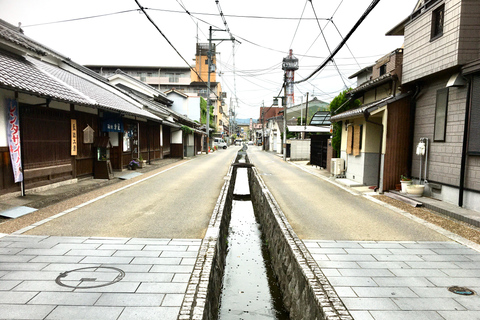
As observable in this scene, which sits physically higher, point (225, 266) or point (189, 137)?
point (189, 137)

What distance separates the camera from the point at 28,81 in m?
8.65

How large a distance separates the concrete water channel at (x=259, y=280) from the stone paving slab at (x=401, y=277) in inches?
13.4

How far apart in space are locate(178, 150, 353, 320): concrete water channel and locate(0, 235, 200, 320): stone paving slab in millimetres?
301

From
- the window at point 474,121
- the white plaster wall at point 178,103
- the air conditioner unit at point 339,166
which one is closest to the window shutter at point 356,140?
the air conditioner unit at point 339,166

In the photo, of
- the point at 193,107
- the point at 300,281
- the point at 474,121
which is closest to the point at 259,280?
the point at 300,281

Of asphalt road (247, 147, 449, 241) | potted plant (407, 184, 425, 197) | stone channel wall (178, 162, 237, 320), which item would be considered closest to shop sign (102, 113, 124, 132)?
asphalt road (247, 147, 449, 241)

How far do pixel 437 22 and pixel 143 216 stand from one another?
11.9 metres

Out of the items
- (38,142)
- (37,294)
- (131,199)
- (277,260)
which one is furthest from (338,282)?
(38,142)

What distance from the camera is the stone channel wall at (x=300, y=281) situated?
13.1ft

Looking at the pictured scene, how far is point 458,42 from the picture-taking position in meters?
8.93

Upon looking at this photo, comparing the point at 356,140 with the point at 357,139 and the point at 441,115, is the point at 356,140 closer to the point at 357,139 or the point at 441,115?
the point at 357,139

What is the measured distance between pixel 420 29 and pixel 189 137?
27676mm

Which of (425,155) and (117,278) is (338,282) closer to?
(117,278)

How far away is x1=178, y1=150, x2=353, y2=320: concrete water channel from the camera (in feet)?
13.6
